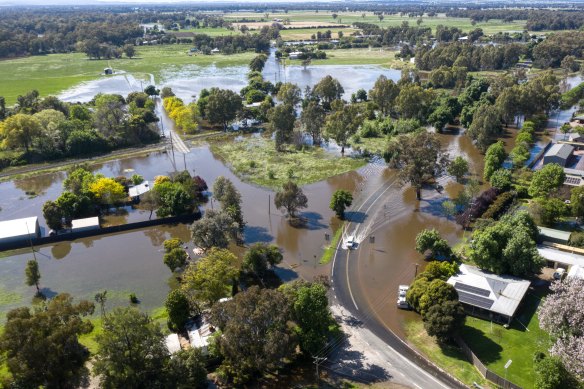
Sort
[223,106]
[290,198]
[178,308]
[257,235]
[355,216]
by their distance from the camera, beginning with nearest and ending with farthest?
[178,308] → [257,235] → [290,198] → [355,216] → [223,106]

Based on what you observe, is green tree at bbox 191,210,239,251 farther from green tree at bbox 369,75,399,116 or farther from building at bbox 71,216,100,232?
green tree at bbox 369,75,399,116

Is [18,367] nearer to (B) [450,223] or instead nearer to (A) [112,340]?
(A) [112,340]

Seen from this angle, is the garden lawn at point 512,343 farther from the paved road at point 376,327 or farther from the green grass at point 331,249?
the green grass at point 331,249

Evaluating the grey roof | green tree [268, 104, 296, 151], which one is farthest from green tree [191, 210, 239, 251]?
the grey roof

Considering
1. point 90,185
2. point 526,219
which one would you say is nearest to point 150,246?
point 90,185

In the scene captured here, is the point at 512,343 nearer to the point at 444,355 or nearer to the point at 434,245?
the point at 444,355

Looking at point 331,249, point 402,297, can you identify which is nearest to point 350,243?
point 331,249
